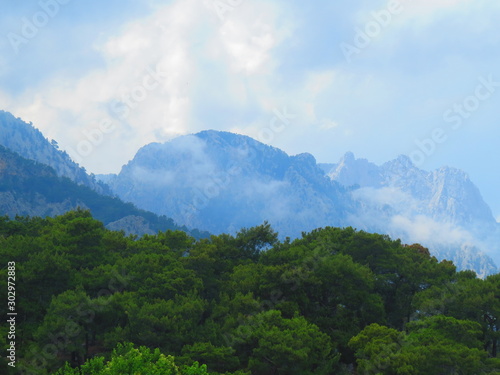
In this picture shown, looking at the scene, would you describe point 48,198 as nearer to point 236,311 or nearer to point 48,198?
point 48,198

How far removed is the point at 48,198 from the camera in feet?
575

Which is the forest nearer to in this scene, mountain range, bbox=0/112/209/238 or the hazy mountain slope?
mountain range, bbox=0/112/209/238

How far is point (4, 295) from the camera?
95.9 feet

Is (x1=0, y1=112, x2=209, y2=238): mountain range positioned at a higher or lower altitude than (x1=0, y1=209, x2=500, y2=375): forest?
higher

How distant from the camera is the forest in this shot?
2592 centimetres

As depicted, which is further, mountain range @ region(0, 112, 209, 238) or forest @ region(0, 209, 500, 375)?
mountain range @ region(0, 112, 209, 238)

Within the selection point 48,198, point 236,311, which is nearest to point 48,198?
point 48,198

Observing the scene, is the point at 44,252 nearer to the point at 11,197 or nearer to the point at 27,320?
the point at 27,320

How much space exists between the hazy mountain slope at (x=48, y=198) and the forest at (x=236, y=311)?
13339 centimetres

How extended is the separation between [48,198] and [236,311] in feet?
541

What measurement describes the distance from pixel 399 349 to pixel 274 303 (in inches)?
428

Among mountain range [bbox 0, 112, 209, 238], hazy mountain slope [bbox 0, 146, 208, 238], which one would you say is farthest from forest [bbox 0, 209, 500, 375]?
hazy mountain slope [bbox 0, 146, 208, 238]

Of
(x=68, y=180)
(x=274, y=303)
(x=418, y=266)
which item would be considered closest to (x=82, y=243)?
(x=274, y=303)

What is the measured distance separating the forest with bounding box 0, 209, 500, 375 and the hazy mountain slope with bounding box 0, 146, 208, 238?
13339 cm
